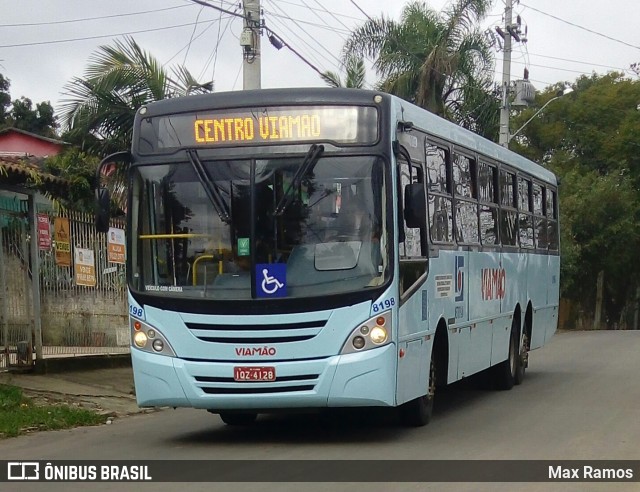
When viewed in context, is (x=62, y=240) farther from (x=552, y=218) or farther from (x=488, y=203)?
(x=552, y=218)

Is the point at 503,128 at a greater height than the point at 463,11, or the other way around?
the point at 463,11

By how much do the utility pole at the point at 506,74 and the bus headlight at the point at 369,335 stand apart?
837 inches

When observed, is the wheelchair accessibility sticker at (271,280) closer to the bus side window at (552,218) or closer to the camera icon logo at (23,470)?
the camera icon logo at (23,470)

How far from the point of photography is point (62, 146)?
20.0m

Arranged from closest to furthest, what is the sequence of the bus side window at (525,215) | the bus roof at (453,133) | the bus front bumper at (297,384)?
the bus front bumper at (297,384), the bus roof at (453,133), the bus side window at (525,215)

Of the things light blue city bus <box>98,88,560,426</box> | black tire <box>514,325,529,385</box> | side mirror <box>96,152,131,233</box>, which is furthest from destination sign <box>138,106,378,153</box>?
black tire <box>514,325,529,385</box>

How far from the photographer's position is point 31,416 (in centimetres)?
1270

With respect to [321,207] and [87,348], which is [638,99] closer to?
[87,348]

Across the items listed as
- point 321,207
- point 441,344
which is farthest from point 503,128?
point 321,207

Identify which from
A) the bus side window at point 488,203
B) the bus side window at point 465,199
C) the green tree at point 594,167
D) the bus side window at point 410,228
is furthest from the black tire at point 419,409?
the green tree at point 594,167

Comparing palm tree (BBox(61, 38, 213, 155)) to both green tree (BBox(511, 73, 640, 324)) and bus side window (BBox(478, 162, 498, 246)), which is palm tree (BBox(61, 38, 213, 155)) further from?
green tree (BBox(511, 73, 640, 324))

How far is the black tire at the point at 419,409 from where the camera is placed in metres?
11.8

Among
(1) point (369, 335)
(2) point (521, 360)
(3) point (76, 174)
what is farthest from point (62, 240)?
(1) point (369, 335)

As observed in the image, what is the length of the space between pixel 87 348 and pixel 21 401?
170 inches
